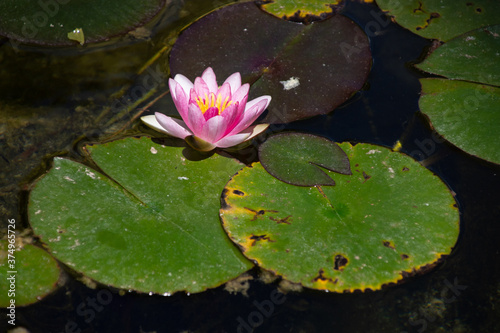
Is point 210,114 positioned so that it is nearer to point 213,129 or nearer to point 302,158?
point 213,129

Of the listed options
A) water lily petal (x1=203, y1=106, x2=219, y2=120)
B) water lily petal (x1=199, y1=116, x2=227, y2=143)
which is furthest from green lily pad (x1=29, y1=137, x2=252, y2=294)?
water lily petal (x1=203, y1=106, x2=219, y2=120)

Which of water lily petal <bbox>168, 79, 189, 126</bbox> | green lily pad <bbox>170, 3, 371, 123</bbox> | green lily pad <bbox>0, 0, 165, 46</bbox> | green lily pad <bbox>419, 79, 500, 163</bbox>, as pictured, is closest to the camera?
water lily petal <bbox>168, 79, 189, 126</bbox>

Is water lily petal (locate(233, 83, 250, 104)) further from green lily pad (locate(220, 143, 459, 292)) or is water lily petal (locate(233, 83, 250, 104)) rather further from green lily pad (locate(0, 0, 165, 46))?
green lily pad (locate(0, 0, 165, 46))

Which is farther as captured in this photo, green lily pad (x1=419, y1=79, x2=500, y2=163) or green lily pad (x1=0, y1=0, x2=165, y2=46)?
green lily pad (x1=0, y1=0, x2=165, y2=46)

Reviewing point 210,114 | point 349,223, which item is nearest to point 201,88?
point 210,114

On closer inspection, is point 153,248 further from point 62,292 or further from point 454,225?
point 454,225

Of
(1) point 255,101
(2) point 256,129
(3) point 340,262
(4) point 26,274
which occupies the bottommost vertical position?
(3) point 340,262
